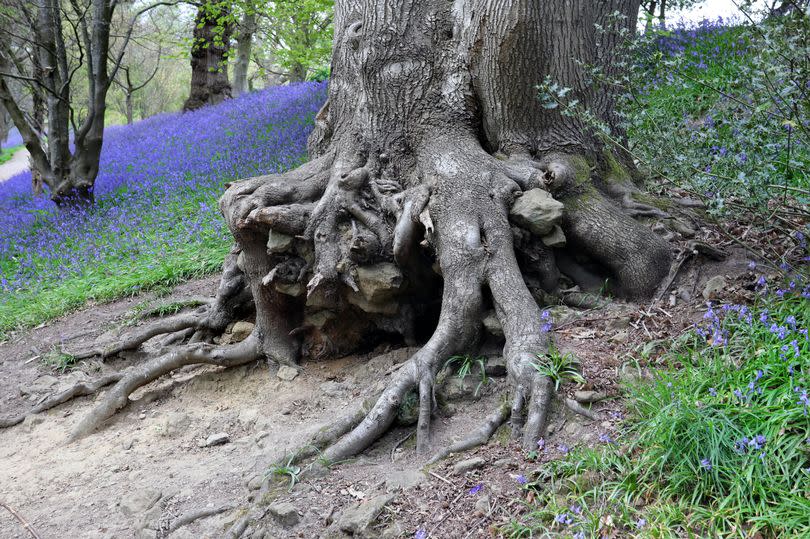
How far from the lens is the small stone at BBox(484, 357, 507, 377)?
4.28 meters

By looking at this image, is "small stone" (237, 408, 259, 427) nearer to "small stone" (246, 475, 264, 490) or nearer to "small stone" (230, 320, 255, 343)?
"small stone" (230, 320, 255, 343)

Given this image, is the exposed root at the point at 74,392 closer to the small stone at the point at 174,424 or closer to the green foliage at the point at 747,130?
the small stone at the point at 174,424

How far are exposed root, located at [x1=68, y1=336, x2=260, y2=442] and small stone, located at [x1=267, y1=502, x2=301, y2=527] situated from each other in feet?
7.46

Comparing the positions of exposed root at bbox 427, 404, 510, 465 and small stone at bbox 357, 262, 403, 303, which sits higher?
small stone at bbox 357, 262, 403, 303

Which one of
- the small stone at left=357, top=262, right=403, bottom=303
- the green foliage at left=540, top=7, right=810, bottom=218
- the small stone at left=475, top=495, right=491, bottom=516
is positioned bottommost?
the small stone at left=475, top=495, right=491, bottom=516

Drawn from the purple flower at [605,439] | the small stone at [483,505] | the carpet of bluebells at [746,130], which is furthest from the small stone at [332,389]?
the carpet of bluebells at [746,130]

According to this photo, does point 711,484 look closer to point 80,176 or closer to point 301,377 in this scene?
point 301,377

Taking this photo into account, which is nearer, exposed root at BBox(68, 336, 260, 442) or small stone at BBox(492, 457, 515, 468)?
small stone at BBox(492, 457, 515, 468)

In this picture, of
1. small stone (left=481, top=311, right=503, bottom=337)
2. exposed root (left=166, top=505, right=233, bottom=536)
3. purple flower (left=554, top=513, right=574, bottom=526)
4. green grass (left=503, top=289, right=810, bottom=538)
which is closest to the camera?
green grass (left=503, top=289, right=810, bottom=538)

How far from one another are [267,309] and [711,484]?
12.2 ft

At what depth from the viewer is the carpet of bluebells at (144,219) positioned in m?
8.35

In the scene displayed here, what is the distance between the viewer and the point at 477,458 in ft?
11.7

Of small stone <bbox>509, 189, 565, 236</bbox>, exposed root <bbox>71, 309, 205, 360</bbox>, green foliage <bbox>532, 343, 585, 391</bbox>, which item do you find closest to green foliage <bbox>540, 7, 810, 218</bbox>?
small stone <bbox>509, 189, 565, 236</bbox>

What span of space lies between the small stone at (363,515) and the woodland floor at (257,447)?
54mm
